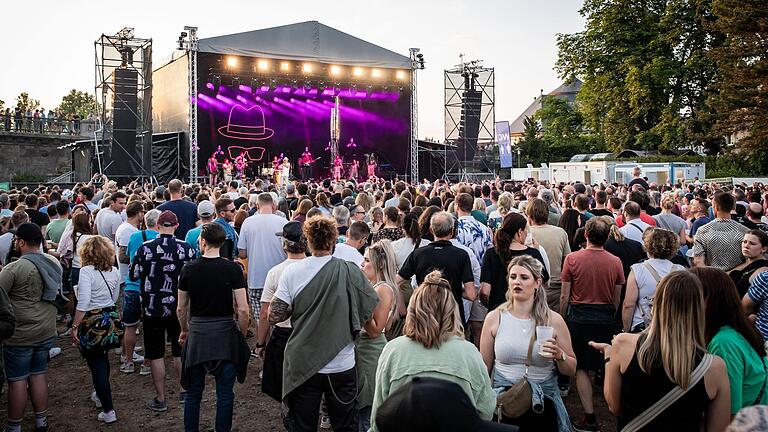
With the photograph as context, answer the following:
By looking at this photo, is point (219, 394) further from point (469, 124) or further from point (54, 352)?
point (469, 124)

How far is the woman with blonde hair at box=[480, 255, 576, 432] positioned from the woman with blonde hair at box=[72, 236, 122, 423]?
3.01m

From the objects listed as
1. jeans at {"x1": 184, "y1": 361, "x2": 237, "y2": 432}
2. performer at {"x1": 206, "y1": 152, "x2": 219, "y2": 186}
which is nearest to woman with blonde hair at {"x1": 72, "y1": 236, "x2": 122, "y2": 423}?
jeans at {"x1": 184, "y1": 361, "x2": 237, "y2": 432}

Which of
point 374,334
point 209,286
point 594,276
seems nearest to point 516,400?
point 374,334

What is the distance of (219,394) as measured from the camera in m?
3.91

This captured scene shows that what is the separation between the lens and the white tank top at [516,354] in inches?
115

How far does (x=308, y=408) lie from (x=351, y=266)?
777 mm

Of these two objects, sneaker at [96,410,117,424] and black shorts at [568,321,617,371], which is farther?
sneaker at [96,410,117,424]

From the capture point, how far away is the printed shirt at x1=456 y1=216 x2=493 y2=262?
512cm

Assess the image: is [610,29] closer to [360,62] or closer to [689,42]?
[689,42]

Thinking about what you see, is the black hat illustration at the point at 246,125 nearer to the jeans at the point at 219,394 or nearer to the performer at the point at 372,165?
the performer at the point at 372,165

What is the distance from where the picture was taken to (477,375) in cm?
239

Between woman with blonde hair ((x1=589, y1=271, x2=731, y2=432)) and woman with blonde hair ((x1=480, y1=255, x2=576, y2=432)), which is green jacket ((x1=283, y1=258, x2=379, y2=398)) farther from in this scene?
woman with blonde hair ((x1=589, y1=271, x2=731, y2=432))

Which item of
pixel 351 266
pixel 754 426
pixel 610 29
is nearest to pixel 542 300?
pixel 351 266

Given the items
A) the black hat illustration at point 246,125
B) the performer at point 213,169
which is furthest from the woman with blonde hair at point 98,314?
the black hat illustration at point 246,125
